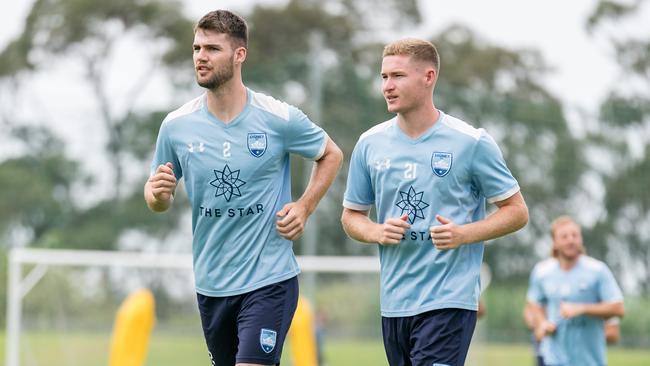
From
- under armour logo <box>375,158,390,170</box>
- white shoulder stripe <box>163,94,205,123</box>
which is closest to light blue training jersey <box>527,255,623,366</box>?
under armour logo <box>375,158,390,170</box>

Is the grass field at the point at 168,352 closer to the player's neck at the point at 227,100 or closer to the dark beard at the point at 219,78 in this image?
the player's neck at the point at 227,100

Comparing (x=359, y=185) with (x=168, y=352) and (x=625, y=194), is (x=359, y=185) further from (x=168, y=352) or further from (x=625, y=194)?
(x=625, y=194)

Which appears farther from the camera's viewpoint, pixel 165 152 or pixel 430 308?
pixel 165 152

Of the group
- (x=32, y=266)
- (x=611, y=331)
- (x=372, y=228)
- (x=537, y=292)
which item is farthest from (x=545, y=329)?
(x=32, y=266)

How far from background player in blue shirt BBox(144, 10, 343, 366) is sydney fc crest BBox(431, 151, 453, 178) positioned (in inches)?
31.6

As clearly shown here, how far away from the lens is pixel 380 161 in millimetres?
6871

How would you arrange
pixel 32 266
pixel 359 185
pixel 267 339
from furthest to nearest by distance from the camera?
pixel 32 266 → pixel 359 185 → pixel 267 339

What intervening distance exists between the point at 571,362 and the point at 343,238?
61.5ft

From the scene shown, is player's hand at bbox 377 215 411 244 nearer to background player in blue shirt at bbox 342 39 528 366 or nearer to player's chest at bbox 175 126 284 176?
background player in blue shirt at bbox 342 39 528 366

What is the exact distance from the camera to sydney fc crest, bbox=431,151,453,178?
22.1ft

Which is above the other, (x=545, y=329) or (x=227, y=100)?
(x=227, y=100)

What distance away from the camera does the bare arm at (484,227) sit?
651 cm

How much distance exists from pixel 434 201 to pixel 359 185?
537 millimetres

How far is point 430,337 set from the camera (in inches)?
260
